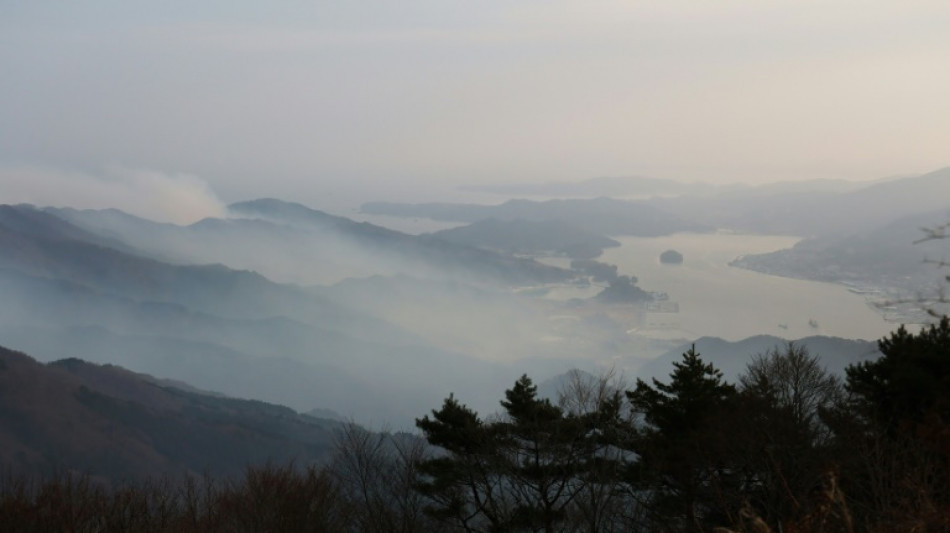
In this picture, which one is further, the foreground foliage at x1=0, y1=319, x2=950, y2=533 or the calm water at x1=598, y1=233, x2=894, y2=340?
the calm water at x1=598, y1=233, x2=894, y2=340

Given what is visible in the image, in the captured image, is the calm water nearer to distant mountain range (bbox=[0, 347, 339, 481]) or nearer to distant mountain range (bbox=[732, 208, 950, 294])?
distant mountain range (bbox=[732, 208, 950, 294])

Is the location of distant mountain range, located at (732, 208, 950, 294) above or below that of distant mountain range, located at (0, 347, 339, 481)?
above

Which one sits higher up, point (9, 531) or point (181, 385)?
point (9, 531)

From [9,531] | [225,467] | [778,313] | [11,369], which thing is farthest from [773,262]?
[9,531]

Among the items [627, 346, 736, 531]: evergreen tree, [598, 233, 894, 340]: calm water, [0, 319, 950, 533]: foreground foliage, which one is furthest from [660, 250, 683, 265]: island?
[627, 346, 736, 531]: evergreen tree

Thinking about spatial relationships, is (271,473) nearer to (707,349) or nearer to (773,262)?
(707,349)

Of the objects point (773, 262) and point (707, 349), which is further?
point (773, 262)

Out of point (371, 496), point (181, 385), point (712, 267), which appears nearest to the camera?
point (371, 496)
